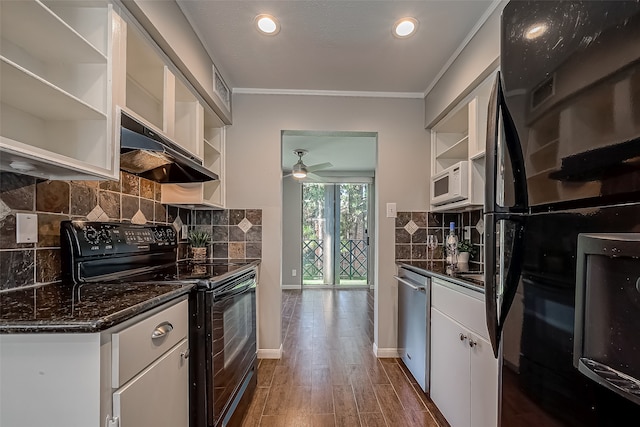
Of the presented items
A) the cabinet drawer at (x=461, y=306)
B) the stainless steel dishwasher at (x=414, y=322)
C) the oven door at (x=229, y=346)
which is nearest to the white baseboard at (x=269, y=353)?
the oven door at (x=229, y=346)

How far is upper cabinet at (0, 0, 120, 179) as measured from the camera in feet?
3.40

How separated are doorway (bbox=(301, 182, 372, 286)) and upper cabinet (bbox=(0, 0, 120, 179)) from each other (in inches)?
195

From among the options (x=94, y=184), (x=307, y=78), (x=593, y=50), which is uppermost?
(x=307, y=78)

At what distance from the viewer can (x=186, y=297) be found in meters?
1.32

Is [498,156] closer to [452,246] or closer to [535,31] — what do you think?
[535,31]

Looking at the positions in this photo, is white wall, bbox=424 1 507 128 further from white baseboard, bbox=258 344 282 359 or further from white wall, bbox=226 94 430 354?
A: white baseboard, bbox=258 344 282 359

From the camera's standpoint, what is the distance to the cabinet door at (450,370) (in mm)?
1550

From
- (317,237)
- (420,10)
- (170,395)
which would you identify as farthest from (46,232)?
(317,237)

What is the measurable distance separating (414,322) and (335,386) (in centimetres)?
73

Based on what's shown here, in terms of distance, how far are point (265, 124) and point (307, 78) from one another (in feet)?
1.78

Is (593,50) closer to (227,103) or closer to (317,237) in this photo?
(227,103)

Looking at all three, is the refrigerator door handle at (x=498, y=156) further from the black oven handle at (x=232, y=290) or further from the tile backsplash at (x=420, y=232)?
the tile backsplash at (x=420, y=232)

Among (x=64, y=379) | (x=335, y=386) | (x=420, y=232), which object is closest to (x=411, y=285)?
(x=420, y=232)

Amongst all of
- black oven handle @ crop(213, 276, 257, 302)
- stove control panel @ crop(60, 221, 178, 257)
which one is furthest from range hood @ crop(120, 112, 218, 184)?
black oven handle @ crop(213, 276, 257, 302)
